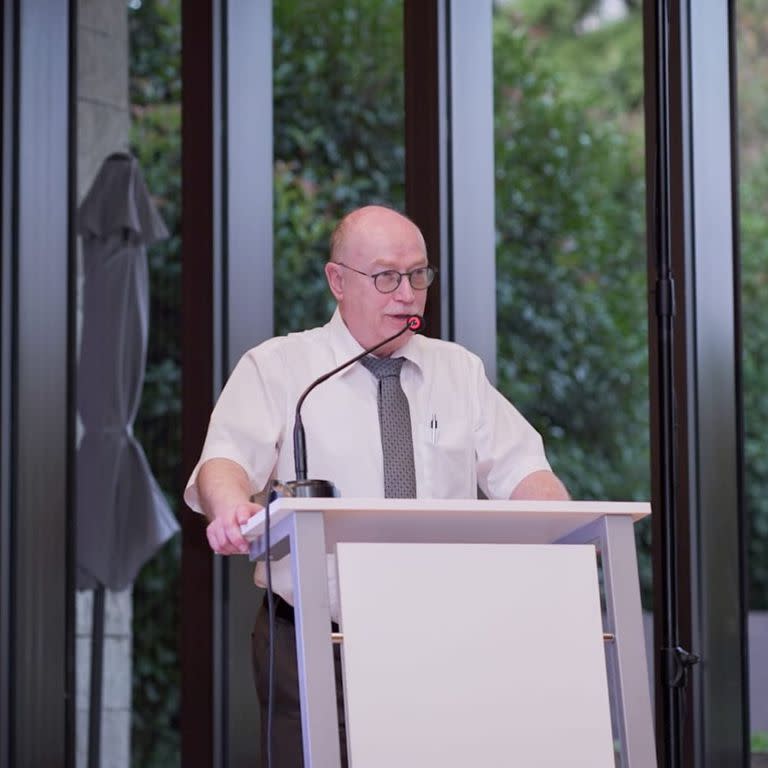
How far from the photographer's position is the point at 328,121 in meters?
6.81

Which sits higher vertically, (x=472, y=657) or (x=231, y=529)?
(x=231, y=529)

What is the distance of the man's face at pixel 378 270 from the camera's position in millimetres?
2498

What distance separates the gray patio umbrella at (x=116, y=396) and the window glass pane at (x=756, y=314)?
305cm

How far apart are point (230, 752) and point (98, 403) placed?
156 cm

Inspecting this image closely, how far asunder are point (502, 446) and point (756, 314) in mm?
5560

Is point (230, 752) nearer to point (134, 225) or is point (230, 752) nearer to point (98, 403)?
point (98, 403)

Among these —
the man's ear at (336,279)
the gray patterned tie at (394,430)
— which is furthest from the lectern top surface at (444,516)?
the man's ear at (336,279)

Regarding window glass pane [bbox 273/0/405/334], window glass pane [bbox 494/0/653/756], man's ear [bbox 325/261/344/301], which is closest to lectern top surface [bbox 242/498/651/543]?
man's ear [bbox 325/261/344/301]

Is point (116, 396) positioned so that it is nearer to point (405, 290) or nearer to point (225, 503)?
point (405, 290)

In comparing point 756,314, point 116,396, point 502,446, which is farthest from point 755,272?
point 502,446

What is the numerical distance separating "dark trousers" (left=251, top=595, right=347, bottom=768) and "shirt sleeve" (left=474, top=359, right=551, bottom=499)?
18.3 inches

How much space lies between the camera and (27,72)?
12.7 ft

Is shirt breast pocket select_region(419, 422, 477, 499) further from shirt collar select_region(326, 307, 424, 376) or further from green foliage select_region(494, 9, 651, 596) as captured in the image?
green foliage select_region(494, 9, 651, 596)

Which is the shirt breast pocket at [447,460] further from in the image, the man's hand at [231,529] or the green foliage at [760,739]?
the green foliage at [760,739]
